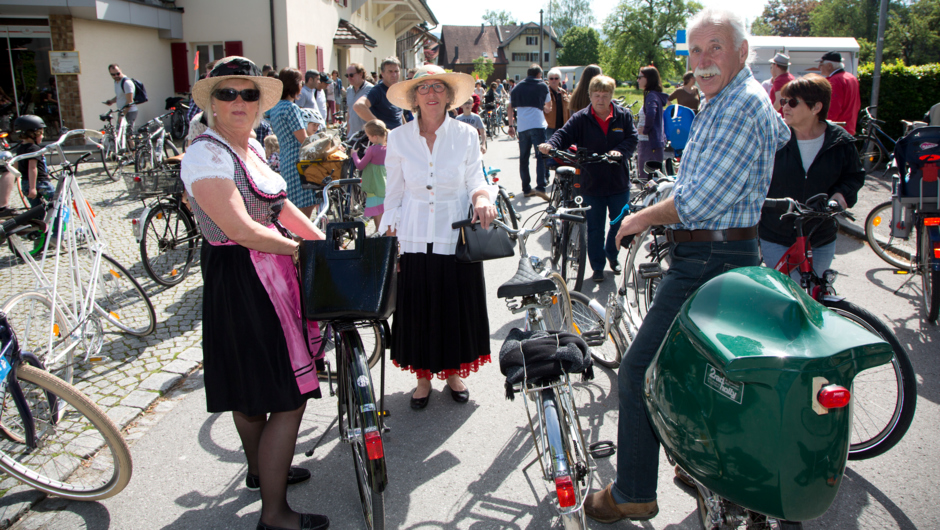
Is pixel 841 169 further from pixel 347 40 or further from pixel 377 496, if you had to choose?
pixel 347 40

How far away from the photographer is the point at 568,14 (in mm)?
103125

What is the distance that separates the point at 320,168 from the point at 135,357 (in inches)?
92.5

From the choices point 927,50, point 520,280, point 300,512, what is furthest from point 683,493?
point 927,50

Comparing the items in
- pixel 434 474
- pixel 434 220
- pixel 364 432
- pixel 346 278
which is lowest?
pixel 434 474

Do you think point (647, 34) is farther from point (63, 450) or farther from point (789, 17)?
point (63, 450)

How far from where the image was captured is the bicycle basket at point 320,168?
5.81m

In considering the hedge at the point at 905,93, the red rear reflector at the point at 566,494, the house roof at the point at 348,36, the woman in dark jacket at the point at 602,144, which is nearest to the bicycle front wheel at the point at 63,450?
the red rear reflector at the point at 566,494

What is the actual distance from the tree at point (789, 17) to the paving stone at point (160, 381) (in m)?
80.4

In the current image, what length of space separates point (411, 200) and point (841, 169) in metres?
2.68

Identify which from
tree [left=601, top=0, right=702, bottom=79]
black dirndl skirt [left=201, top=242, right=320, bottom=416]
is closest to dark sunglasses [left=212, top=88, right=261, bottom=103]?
black dirndl skirt [left=201, top=242, right=320, bottom=416]

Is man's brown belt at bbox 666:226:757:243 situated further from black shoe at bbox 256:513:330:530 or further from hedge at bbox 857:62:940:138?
hedge at bbox 857:62:940:138

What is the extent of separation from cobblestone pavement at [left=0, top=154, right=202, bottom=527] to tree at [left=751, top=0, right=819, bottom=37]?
79280mm

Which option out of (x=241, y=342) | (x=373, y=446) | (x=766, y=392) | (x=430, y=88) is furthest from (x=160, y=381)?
(x=766, y=392)

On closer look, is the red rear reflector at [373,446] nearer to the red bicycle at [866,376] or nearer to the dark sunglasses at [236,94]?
the dark sunglasses at [236,94]
